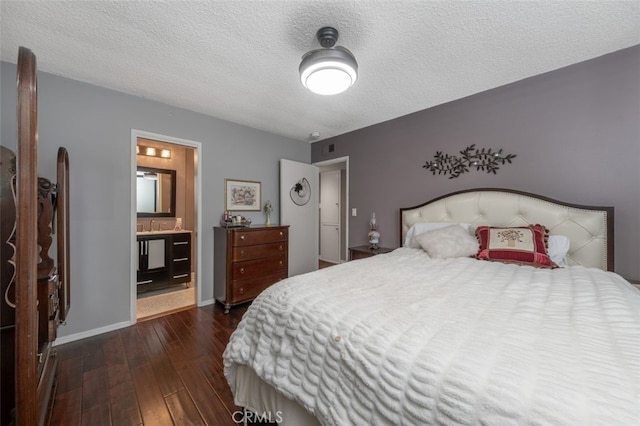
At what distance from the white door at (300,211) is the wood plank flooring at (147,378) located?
1659 millimetres

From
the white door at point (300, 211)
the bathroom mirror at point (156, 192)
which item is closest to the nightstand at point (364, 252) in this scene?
the white door at point (300, 211)

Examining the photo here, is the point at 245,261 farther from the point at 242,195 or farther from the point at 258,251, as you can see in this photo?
the point at 242,195

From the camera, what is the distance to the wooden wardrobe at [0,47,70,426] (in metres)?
0.87

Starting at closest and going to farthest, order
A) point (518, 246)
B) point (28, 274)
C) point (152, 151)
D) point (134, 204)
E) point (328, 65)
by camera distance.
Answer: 1. point (28, 274)
2. point (328, 65)
3. point (518, 246)
4. point (134, 204)
5. point (152, 151)

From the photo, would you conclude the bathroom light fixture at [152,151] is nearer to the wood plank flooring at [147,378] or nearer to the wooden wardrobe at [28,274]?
the wooden wardrobe at [28,274]

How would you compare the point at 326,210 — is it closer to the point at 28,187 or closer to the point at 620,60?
the point at 620,60

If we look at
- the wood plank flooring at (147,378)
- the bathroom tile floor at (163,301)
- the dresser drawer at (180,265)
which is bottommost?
the wood plank flooring at (147,378)

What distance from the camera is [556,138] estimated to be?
2.09 meters

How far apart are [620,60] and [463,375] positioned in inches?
107

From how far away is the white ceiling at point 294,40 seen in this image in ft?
4.77

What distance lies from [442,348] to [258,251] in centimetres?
264

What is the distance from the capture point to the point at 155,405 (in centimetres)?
150

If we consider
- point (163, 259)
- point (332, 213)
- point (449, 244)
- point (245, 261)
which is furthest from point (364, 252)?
point (163, 259)

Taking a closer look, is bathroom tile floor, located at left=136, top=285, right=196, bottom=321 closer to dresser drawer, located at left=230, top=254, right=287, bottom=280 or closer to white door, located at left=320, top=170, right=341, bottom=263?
dresser drawer, located at left=230, top=254, right=287, bottom=280
